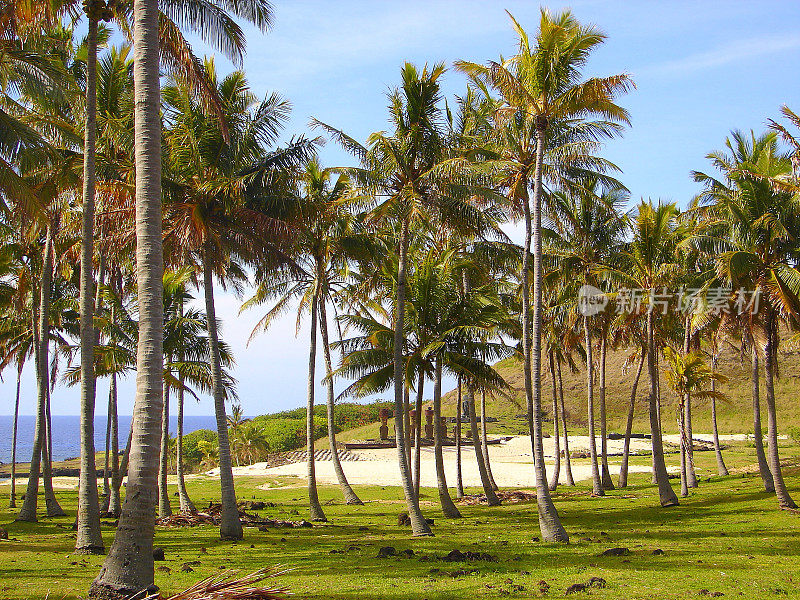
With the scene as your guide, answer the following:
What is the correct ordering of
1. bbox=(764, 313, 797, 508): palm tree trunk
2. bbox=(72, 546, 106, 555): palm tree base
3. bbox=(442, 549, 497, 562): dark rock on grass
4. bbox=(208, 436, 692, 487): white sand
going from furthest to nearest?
1. bbox=(208, 436, 692, 487): white sand
2. bbox=(764, 313, 797, 508): palm tree trunk
3. bbox=(72, 546, 106, 555): palm tree base
4. bbox=(442, 549, 497, 562): dark rock on grass

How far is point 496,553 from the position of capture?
604 inches

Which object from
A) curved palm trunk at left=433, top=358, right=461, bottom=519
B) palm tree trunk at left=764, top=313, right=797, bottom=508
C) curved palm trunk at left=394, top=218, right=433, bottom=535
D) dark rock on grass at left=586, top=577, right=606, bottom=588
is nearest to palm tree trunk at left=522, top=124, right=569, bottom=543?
curved palm trunk at left=394, top=218, right=433, bottom=535

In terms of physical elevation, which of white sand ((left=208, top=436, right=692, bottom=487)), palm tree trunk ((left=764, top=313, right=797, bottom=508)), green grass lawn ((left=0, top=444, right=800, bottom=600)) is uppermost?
palm tree trunk ((left=764, top=313, right=797, bottom=508))

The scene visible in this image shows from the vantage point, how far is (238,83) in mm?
20188

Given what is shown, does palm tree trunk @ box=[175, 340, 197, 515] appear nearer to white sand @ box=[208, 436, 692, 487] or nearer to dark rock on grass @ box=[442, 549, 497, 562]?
dark rock on grass @ box=[442, 549, 497, 562]

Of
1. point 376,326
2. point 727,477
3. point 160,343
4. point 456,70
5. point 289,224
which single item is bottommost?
point 727,477

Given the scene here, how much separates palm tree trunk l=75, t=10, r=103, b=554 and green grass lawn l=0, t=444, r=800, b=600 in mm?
690

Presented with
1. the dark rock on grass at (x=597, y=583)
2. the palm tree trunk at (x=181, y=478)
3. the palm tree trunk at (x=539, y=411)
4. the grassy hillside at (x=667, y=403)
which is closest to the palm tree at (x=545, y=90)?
the palm tree trunk at (x=539, y=411)

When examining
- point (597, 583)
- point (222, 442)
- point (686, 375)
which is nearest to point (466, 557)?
point (597, 583)

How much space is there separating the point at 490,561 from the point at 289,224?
10326 mm

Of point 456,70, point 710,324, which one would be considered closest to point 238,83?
point 456,70

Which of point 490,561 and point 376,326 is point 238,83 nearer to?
point 376,326

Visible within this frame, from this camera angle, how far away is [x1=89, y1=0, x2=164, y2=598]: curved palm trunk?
950 cm

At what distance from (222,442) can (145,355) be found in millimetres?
9070
